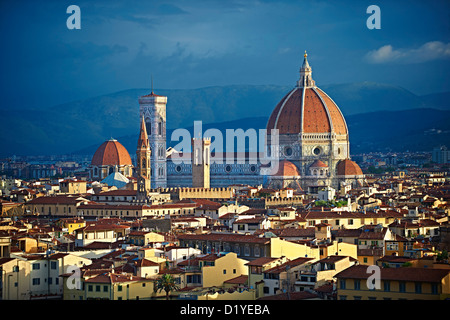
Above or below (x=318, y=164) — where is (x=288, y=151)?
above

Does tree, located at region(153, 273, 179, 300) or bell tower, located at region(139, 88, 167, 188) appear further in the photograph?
bell tower, located at region(139, 88, 167, 188)

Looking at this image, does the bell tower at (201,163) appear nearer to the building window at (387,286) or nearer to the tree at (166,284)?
the tree at (166,284)

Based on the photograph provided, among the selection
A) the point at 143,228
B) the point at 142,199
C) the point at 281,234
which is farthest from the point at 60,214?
the point at 281,234

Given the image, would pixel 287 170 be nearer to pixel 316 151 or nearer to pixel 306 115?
pixel 316 151

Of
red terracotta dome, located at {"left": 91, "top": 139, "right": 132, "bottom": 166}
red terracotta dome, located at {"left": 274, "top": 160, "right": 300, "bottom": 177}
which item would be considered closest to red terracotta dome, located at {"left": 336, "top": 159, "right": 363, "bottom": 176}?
red terracotta dome, located at {"left": 274, "top": 160, "right": 300, "bottom": 177}

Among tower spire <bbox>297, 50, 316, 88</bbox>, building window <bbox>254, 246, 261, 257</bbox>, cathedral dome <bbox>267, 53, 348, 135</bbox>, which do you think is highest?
tower spire <bbox>297, 50, 316, 88</bbox>

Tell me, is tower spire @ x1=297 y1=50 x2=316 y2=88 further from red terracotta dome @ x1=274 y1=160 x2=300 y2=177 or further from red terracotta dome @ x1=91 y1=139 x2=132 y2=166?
red terracotta dome @ x1=91 y1=139 x2=132 y2=166

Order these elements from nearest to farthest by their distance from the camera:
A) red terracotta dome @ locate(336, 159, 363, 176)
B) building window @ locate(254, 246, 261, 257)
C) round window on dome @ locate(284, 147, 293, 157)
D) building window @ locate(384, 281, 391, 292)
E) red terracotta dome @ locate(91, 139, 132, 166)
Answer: building window @ locate(384, 281, 391, 292) < building window @ locate(254, 246, 261, 257) < red terracotta dome @ locate(336, 159, 363, 176) < round window on dome @ locate(284, 147, 293, 157) < red terracotta dome @ locate(91, 139, 132, 166)

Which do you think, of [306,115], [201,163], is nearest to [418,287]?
[201,163]
